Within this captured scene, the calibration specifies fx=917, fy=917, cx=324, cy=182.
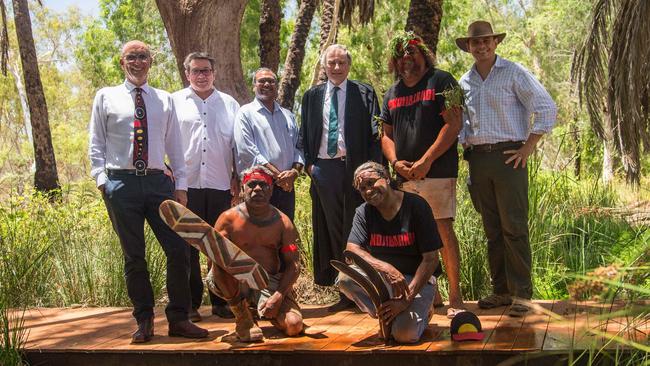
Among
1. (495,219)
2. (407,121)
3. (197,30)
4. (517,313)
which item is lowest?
(517,313)

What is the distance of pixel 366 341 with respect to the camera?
550 centimetres

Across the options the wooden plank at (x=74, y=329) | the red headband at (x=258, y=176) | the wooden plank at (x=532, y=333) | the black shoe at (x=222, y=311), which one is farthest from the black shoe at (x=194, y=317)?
the wooden plank at (x=532, y=333)

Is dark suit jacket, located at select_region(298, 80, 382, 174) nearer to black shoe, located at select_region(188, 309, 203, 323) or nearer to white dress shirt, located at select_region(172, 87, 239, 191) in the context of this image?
white dress shirt, located at select_region(172, 87, 239, 191)

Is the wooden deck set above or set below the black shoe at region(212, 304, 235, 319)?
below

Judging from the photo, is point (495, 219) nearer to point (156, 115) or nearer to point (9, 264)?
point (156, 115)

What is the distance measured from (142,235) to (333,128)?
173cm

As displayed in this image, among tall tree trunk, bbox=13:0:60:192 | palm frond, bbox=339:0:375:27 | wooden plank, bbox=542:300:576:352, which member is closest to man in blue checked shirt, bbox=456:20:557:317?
wooden plank, bbox=542:300:576:352

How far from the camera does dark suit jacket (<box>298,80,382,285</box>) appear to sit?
675 cm

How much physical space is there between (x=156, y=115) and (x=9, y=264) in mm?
2810

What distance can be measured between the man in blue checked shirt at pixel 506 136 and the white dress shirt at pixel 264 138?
4.45 feet

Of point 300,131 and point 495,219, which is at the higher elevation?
point 300,131

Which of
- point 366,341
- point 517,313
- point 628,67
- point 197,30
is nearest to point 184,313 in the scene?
point 366,341

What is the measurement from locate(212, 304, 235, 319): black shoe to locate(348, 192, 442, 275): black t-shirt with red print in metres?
1.47

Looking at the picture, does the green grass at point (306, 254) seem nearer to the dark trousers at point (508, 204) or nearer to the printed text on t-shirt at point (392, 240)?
the dark trousers at point (508, 204)
